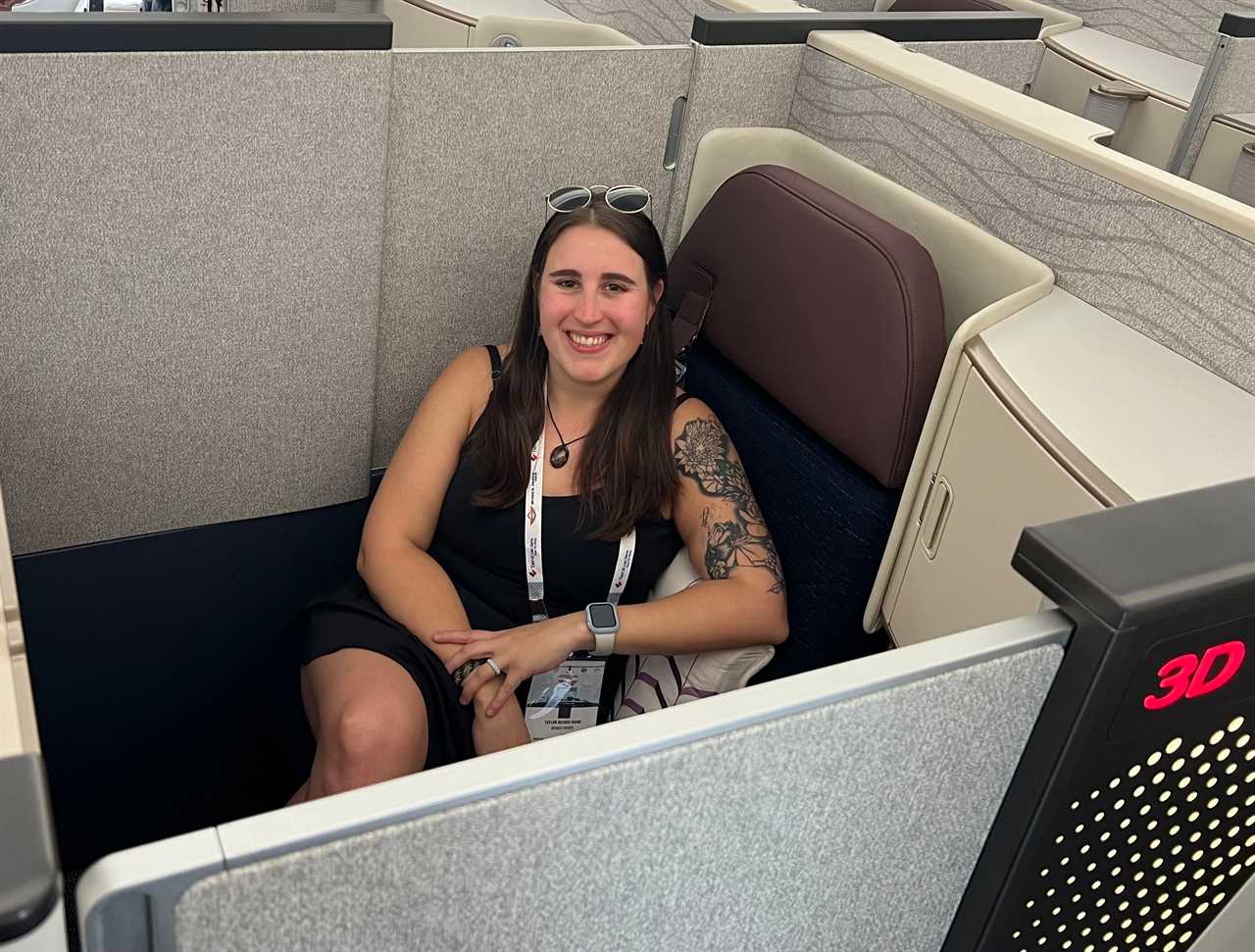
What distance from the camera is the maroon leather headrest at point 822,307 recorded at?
4.74ft

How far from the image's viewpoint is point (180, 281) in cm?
149

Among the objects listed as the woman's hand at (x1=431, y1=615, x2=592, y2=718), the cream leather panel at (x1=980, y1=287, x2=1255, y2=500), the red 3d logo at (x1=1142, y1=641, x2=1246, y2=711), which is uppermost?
the red 3d logo at (x1=1142, y1=641, x2=1246, y2=711)

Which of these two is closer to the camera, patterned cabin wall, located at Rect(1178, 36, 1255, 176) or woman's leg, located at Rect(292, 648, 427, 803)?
woman's leg, located at Rect(292, 648, 427, 803)

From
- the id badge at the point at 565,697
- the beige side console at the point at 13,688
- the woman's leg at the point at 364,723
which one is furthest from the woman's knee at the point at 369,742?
the beige side console at the point at 13,688

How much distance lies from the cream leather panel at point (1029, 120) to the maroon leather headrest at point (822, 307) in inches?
8.3

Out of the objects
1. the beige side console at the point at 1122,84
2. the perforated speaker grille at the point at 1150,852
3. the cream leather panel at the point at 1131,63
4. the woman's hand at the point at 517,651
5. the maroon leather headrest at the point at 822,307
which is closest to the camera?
the perforated speaker grille at the point at 1150,852

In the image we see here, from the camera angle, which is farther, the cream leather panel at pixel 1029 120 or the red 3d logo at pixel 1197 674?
the cream leather panel at pixel 1029 120

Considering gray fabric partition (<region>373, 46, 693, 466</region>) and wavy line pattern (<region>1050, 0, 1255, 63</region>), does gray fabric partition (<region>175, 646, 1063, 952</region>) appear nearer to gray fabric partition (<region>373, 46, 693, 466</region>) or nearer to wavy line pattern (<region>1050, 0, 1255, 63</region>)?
gray fabric partition (<region>373, 46, 693, 466</region>)

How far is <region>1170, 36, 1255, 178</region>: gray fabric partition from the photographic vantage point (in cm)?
230

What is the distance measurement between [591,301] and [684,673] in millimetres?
516

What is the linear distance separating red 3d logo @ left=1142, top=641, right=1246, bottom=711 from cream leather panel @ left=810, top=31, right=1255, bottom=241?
0.77 m

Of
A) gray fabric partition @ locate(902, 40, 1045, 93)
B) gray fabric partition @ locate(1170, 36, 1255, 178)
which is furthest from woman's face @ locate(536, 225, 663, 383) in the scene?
gray fabric partition @ locate(1170, 36, 1255, 178)

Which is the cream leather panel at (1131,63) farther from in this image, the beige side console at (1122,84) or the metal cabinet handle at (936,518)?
the metal cabinet handle at (936,518)

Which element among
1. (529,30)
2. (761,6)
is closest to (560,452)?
(761,6)
